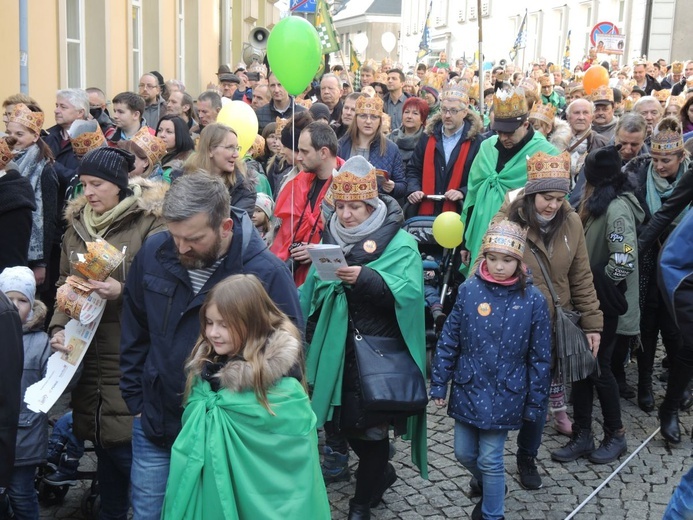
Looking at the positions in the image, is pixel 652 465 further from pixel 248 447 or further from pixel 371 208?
pixel 248 447

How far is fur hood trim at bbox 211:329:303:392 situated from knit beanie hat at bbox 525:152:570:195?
2.39m

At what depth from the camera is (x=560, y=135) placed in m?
8.65

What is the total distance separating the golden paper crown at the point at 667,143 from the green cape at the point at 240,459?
4262mm

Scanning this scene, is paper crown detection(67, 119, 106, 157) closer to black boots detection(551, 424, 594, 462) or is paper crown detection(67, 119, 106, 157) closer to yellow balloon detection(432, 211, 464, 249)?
yellow balloon detection(432, 211, 464, 249)

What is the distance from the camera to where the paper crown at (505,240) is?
4.81 m

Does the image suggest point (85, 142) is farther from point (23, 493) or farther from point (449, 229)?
point (23, 493)

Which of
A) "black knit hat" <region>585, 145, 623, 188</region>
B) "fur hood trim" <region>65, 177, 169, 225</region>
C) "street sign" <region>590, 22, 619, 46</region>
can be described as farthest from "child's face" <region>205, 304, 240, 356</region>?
"street sign" <region>590, 22, 619, 46</region>

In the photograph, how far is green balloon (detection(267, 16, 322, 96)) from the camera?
706cm

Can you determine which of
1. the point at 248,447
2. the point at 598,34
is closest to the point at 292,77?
the point at 248,447

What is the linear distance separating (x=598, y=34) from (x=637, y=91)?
803 centimetres

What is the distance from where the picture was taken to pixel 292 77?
23.3ft

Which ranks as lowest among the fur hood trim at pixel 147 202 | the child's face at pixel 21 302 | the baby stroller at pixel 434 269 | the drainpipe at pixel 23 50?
the baby stroller at pixel 434 269

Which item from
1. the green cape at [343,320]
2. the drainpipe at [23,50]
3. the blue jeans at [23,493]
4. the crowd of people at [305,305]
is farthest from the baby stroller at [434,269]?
the drainpipe at [23,50]

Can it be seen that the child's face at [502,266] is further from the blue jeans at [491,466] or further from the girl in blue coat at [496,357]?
the blue jeans at [491,466]
